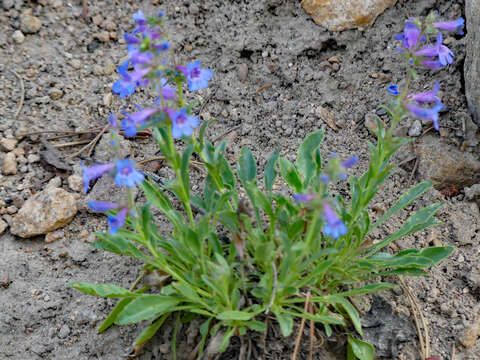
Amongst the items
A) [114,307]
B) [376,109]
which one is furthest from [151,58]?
[376,109]

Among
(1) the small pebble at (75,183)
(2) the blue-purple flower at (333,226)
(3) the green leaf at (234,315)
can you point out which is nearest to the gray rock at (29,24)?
(1) the small pebble at (75,183)

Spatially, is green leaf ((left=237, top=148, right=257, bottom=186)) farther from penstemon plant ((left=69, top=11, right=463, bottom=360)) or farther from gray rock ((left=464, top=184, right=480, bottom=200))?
gray rock ((left=464, top=184, right=480, bottom=200))

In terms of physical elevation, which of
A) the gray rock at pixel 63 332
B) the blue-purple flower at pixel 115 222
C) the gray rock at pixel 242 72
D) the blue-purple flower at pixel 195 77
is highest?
the blue-purple flower at pixel 195 77

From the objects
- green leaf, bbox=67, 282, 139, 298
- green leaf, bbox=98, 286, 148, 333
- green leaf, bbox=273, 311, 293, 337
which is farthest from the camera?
green leaf, bbox=98, 286, 148, 333

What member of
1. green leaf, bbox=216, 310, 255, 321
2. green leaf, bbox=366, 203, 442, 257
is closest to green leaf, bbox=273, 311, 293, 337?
green leaf, bbox=216, 310, 255, 321

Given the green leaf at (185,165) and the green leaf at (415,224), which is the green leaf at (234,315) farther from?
the green leaf at (415,224)

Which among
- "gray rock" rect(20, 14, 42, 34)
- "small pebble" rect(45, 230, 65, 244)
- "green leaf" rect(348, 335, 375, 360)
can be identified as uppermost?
"gray rock" rect(20, 14, 42, 34)

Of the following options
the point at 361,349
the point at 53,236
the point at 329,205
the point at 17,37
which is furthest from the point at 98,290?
the point at 17,37
